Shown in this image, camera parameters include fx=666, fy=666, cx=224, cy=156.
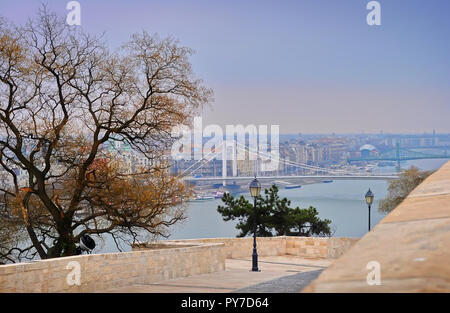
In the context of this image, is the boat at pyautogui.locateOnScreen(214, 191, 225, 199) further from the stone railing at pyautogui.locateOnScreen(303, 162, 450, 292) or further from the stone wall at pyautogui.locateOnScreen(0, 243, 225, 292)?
the stone railing at pyautogui.locateOnScreen(303, 162, 450, 292)

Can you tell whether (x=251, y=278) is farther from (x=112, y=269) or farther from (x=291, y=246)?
(x=291, y=246)

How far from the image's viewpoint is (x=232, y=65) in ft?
240

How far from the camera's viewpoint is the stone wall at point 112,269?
8969mm

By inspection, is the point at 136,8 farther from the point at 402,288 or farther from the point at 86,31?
the point at 402,288

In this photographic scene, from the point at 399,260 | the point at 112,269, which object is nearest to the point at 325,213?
the point at 112,269

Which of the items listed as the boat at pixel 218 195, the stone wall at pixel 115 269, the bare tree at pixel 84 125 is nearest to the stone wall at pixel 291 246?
the bare tree at pixel 84 125

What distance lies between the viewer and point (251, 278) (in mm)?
12523

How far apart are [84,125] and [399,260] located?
19395 mm

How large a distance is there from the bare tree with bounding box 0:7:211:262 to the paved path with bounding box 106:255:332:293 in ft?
10.7

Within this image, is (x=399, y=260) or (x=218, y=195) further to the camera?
(x=218, y=195)

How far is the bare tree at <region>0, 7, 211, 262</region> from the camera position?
1944 centimetres

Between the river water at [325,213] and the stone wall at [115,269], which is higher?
the stone wall at [115,269]

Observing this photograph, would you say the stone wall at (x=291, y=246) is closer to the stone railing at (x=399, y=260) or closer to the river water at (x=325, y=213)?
the stone railing at (x=399, y=260)

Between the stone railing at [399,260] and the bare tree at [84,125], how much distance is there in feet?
55.6
